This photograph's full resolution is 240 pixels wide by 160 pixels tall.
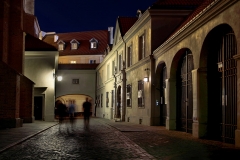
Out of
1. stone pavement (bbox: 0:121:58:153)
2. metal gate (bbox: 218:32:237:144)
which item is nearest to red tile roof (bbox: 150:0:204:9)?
metal gate (bbox: 218:32:237:144)

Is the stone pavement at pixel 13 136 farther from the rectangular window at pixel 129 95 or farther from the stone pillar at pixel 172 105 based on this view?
the rectangular window at pixel 129 95

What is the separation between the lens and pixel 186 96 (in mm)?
18406

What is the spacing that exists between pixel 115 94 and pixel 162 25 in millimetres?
14148

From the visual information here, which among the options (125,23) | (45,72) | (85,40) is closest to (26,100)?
(45,72)

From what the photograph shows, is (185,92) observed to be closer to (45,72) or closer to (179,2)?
(179,2)

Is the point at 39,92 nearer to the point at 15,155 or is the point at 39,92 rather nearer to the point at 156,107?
the point at 156,107

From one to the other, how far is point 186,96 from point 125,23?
18446 mm

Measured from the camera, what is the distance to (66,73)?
51.6 metres

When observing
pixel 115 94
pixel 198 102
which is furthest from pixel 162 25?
pixel 115 94

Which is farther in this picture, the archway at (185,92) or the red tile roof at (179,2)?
the red tile roof at (179,2)

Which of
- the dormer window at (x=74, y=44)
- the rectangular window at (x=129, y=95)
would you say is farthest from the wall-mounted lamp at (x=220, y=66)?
the dormer window at (x=74, y=44)

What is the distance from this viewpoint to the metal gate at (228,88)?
12.9 metres

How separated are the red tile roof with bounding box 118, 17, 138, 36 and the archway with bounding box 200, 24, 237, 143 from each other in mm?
19318

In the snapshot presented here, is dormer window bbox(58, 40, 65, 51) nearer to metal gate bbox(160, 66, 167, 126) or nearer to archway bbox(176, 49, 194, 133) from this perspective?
metal gate bbox(160, 66, 167, 126)
